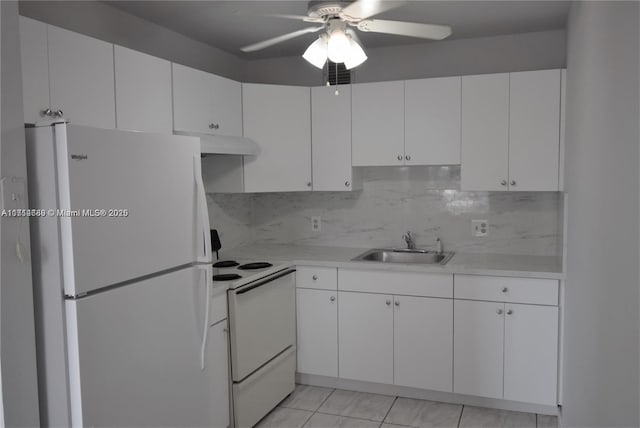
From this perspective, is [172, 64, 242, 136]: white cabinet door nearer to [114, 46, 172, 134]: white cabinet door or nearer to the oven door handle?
[114, 46, 172, 134]: white cabinet door

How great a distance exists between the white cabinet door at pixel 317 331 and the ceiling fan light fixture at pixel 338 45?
1708 mm

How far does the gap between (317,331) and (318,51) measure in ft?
6.35

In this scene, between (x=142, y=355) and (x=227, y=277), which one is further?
(x=227, y=277)

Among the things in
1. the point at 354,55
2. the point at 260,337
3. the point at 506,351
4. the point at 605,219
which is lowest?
the point at 506,351

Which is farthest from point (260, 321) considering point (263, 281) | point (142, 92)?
point (142, 92)

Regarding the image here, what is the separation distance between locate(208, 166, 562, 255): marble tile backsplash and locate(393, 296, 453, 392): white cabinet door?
69cm

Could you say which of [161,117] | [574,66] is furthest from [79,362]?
[574,66]

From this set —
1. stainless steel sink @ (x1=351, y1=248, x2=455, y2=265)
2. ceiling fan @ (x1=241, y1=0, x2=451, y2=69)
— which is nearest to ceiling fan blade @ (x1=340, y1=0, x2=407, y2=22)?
ceiling fan @ (x1=241, y1=0, x2=451, y2=69)

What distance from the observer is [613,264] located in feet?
4.47

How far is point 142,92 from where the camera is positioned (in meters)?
2.64

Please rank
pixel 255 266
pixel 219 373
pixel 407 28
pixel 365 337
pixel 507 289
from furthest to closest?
pixel 365 337
pixel 255 266
pixel 507 289
pixel 219 373
pixel 407 28

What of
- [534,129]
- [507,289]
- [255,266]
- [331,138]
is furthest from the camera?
[331,138]

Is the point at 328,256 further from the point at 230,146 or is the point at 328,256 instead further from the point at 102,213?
the point at 102,213

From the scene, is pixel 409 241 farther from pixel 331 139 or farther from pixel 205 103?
pixel 205 103
